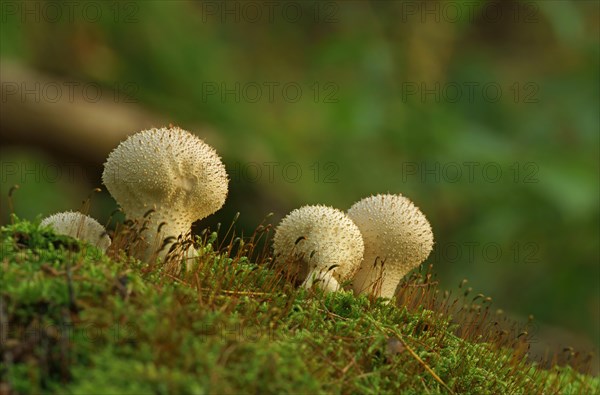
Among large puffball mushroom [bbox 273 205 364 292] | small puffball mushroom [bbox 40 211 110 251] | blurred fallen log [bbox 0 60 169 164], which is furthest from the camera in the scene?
blurred fallen log [bbox 0 60 169 164]

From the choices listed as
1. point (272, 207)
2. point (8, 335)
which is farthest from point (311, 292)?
point (272, 207)

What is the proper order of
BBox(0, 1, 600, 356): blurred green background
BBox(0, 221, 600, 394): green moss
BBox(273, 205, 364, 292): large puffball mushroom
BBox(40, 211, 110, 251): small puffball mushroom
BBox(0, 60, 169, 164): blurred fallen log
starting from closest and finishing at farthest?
BBox(0, 221, 600, 394): green moss < BBox(40, 211, 110, 251): small puffball mushroom < BBox(273, 205, 364, 292): large puffball mushroom < BBox(0, 1, 600, 356): blurred green background < BBox(0, 60, 169, 164): blurred fallen log

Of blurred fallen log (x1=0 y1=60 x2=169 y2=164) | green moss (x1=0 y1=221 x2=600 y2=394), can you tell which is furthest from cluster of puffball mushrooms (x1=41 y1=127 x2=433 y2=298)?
blurred fallen log (x1=0 y1=60 x2=169 y2=164)

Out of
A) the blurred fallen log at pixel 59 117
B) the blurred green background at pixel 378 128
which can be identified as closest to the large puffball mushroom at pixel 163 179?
the blurred green background at pixel 378 128

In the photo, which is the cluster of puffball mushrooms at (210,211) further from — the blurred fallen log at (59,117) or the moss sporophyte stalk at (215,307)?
the blurred fallen log at (59,117)

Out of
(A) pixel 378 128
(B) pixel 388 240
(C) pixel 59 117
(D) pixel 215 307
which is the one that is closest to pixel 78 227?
(D) pixel 215 307

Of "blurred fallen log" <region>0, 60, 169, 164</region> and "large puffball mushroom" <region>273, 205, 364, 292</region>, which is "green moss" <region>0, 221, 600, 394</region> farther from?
"blurred fallen log" <region>0, 60, 169, 164</region>
